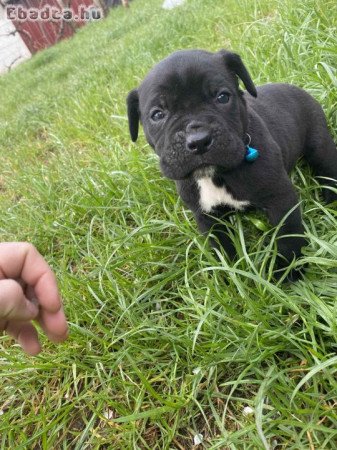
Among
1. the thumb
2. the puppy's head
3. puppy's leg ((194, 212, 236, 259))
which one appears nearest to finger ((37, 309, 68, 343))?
the thumb

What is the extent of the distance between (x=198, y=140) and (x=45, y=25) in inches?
826

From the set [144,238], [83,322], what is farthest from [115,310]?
[144,238]

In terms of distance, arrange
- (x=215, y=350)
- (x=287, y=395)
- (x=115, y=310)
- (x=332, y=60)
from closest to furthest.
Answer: (x=287, y=395)
(x=215, y=350)
(x=115, y=310)
(x=332, y=60)

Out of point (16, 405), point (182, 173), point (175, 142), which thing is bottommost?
point (16, 405)

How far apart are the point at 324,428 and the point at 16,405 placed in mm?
1739

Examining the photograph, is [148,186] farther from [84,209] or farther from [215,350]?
[215,350]

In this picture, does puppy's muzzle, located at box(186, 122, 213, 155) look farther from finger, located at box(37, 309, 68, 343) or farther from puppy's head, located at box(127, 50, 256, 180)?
finger, located at box(37, 309, 68, 343)

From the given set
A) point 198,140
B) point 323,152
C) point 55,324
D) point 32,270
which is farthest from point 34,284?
point 323,152

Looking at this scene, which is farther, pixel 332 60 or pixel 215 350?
pixel 332 60

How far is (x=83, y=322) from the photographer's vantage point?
2.78 m

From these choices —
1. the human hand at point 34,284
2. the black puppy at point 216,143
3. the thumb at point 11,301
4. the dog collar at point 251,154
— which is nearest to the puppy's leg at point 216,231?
the black puppy at point 216,143

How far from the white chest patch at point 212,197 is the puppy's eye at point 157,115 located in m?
0.41

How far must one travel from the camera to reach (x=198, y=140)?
6.89ft

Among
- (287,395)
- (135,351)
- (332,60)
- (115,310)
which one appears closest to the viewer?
(287,395)
